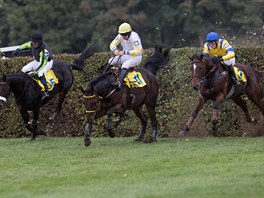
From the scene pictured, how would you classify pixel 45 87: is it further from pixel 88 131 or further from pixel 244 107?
pixel 244 107

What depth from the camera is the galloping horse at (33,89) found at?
16.1 meters

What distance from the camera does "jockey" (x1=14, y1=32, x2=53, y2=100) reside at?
16.4m

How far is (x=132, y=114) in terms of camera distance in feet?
59.8

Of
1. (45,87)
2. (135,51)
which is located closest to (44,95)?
(45,87)

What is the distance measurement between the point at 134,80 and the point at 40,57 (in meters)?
2.29

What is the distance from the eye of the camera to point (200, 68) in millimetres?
14984

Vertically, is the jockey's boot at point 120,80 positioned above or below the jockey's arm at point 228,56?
below

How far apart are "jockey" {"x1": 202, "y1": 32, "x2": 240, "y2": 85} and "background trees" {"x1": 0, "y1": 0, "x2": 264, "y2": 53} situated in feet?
92.4

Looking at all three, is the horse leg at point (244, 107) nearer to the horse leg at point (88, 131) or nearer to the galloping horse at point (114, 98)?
the galloping horse at point (114, 98)

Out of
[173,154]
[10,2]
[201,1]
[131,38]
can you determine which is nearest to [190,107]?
[131,38]

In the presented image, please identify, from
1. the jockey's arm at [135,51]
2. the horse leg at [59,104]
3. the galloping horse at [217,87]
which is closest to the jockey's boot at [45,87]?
the horse leg at [59,104]

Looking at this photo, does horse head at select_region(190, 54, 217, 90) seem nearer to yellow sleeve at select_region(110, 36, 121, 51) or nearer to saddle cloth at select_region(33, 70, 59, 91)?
yellow sleeve at select_region(110, 36, 121, 51)

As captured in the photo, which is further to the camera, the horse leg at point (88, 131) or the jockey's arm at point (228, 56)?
the jockey's arm at point (228, 56)

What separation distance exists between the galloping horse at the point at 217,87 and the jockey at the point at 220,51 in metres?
0.12
